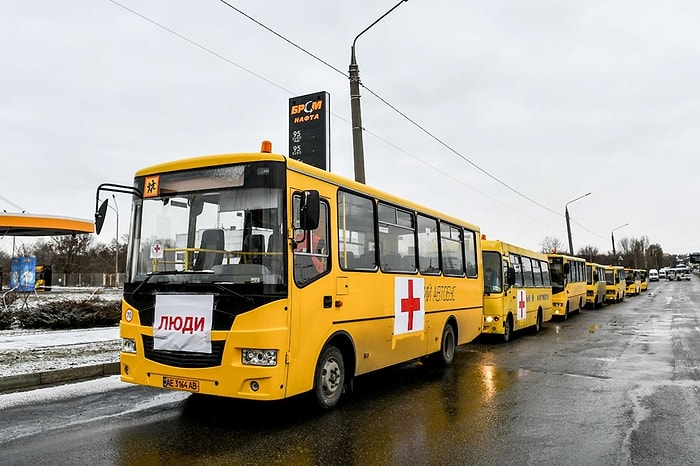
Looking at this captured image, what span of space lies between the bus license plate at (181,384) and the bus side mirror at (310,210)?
2.10 meters

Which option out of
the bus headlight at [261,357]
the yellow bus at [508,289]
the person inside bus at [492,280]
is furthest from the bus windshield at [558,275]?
the bus headlight at [261,357]

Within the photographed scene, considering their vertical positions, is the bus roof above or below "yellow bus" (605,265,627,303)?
above

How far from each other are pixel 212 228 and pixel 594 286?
30368 mm

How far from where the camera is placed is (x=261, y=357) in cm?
557

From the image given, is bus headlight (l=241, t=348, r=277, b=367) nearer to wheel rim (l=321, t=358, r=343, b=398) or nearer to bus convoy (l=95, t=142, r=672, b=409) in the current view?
bus convoy (l=95, t=142, r=672, b=409)

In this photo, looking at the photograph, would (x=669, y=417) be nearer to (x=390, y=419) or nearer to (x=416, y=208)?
(x=390, y=419)

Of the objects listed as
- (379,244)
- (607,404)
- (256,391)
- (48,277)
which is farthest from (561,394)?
(48,277)

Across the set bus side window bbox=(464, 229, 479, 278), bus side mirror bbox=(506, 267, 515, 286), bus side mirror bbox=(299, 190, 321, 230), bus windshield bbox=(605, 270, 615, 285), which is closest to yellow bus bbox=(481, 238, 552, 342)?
bus side mirror bbox=(506, 267, 515, 286)

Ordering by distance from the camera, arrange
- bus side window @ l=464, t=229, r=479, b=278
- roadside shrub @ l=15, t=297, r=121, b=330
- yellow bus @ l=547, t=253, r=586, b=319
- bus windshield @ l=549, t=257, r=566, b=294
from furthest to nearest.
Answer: bus windshield @ l=549, t=257, r=566, b=294 → yellow bus @ l=547, t=253, r=586, b=319 → roadside shrub @ l=15, t=297, r=121, b=330 → bus side window @ l=464, t=229, r=479, b=278

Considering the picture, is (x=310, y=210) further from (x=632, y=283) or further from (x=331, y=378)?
(x=632, y=283)

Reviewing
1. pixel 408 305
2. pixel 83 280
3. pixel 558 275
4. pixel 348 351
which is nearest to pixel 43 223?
pixel 558 275

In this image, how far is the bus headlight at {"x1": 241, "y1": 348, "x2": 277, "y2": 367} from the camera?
5566 mm

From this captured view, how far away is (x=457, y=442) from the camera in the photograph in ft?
17.7

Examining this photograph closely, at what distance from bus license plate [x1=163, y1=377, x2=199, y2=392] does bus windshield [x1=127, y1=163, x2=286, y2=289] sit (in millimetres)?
1097
